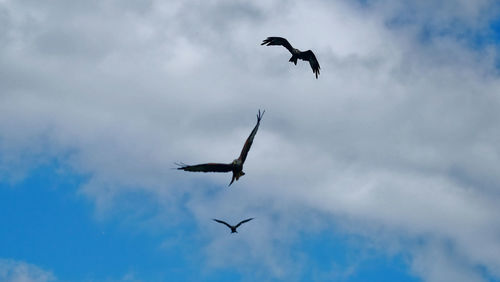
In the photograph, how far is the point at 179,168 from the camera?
33.3 meters

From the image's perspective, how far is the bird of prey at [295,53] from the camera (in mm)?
56844

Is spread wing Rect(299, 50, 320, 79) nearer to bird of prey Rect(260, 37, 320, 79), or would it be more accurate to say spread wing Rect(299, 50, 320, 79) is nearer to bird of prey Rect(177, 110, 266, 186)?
bird of prey Rect(260, 37, 320, 79)

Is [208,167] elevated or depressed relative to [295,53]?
depressed

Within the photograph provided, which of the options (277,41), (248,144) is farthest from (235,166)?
(277,41)

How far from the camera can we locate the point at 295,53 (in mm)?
57500

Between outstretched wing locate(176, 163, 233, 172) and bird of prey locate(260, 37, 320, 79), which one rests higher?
bird of prey locate(260, 37, 320, 79)

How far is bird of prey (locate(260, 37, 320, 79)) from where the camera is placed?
5684 centimetres

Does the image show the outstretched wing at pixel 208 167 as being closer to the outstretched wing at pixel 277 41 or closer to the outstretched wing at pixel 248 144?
the outstretched wing at pixel 248 144

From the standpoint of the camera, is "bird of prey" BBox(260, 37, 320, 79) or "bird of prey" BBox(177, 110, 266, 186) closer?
"bird of prey" BBox(177, 110, 266, 186)

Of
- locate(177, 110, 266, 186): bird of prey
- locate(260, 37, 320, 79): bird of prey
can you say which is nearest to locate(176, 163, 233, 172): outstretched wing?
locate(177, 110, 266, 186): bird of prey

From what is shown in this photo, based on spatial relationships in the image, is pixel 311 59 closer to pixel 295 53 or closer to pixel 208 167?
pixel 295 53

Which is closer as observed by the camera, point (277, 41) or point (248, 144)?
point (248, 144)

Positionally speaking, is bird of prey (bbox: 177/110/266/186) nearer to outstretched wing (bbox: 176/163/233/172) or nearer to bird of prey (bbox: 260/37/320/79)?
outstretched wing (bbox: 176/163/233/172)

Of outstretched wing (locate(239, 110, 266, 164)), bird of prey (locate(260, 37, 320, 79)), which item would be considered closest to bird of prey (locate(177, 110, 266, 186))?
outstretched wing (locate(239, 110, 266, 164))
